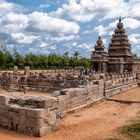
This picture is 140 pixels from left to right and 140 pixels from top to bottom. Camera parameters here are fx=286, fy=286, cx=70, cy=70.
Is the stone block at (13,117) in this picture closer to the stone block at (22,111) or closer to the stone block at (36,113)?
the stone block at (22,111)

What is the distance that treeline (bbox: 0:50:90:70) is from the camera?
59056 millimetres

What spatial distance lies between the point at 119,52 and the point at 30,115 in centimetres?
3451

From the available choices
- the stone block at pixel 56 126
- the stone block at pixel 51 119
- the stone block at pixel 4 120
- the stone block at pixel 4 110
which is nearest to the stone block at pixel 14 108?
the stone block at pixel 4 110

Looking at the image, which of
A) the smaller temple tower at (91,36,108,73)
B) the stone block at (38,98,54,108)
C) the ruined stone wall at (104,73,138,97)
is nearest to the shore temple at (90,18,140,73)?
the smaller temple tower at (91,36,108,73)

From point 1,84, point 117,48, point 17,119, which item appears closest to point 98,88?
point 17,119

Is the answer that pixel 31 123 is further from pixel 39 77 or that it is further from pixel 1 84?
pixel 1 84

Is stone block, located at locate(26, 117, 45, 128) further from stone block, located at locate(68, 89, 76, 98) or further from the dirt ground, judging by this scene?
stone block, located at locate(68, 89, 76, 98)

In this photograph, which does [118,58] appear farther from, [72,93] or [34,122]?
[34,122]

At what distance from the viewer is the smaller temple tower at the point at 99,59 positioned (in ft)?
137

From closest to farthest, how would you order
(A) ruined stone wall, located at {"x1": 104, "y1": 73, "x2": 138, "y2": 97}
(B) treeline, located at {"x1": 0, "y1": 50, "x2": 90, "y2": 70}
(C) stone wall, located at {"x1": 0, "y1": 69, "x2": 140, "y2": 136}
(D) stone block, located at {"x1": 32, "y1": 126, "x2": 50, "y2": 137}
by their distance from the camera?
(D) stone block, located at {"x1": 32, "y1": 126, "x2": 50, "y2": 137} → (C) stone wall, located at {"x1": 0, "y1": 69, "x2": 140, "y2": 136} → (A) ruined stone wall, located at {"x1": 104, "y1": 73, "x2": 138, "y2": 97} → (B) treeline, located at {"x1": 0, "y1": 50, "x2": 90, "y2": 70}

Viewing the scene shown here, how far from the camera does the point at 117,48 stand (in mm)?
42656

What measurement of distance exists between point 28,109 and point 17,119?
24.5 inches

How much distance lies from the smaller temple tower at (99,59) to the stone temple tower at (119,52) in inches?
30.9

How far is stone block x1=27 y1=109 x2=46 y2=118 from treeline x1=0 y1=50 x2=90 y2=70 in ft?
160
